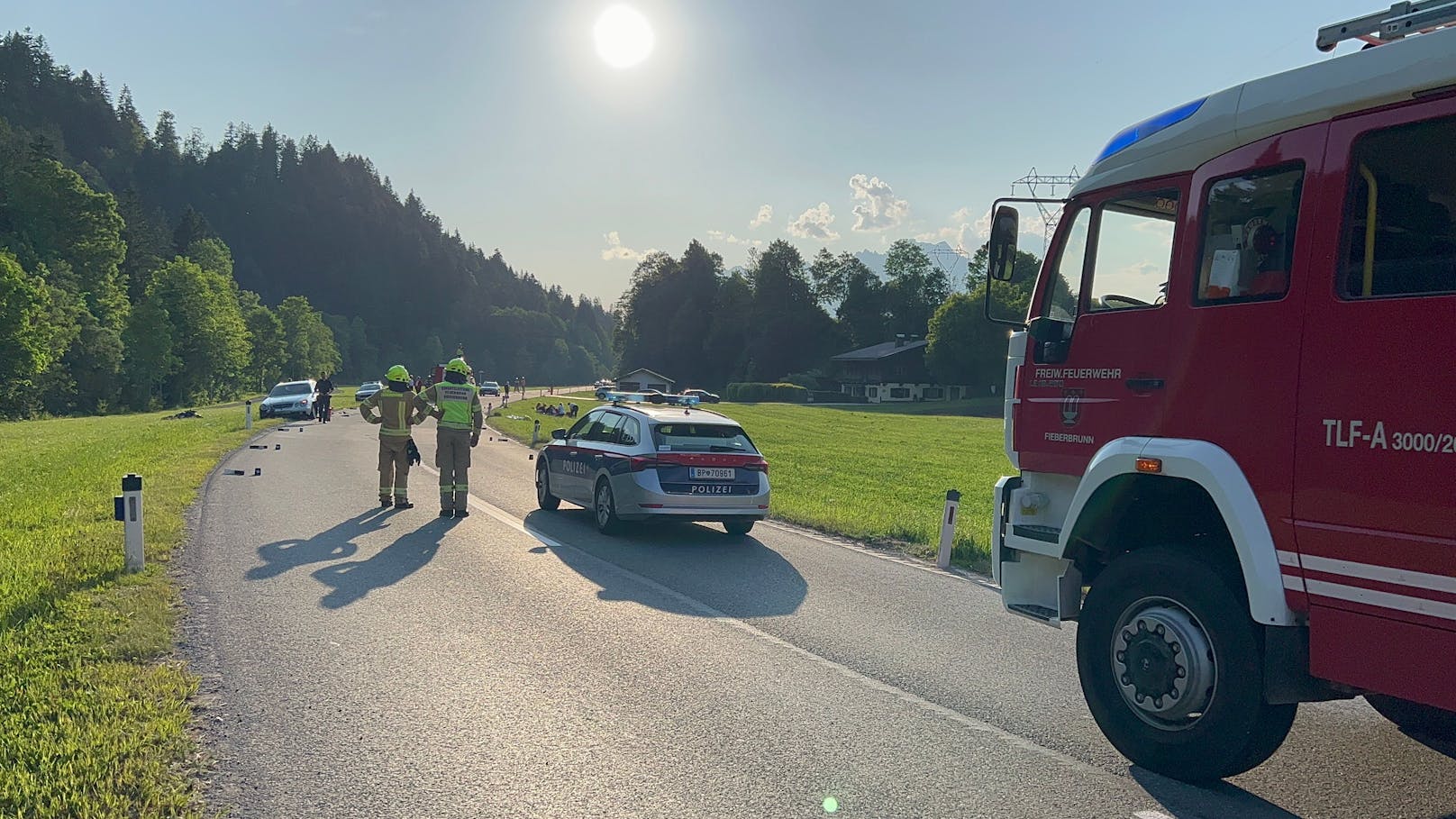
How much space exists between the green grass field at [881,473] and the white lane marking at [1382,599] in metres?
7.06

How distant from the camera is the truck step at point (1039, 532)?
18.7ft

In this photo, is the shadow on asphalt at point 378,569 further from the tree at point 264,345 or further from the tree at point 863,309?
the tree at point 863,309

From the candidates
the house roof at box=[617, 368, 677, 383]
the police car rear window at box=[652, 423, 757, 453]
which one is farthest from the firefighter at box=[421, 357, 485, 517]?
the house roof at box=[617, 368, 677, 383]

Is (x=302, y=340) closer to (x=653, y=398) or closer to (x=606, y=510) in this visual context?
(x=653, y=398)

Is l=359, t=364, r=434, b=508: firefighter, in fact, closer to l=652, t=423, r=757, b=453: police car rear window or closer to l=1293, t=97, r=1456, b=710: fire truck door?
l=652, t=423, r=757, b=453: police car rear window

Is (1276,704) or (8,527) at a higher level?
(1276,704)

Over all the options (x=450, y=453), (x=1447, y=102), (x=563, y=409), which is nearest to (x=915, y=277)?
(x=563, y=409)

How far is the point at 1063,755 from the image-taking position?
4.98 m

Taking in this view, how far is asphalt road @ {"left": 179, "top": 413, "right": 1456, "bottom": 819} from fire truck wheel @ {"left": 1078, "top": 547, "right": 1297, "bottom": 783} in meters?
0.18

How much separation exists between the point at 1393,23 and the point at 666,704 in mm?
5146

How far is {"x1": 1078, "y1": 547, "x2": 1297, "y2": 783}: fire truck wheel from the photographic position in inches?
174

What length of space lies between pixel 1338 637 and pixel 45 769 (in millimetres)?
5503

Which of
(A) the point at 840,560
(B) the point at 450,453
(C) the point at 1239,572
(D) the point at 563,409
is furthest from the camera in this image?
(D) the point at 563,409

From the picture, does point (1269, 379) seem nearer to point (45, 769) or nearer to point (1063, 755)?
point (1063, 755)
